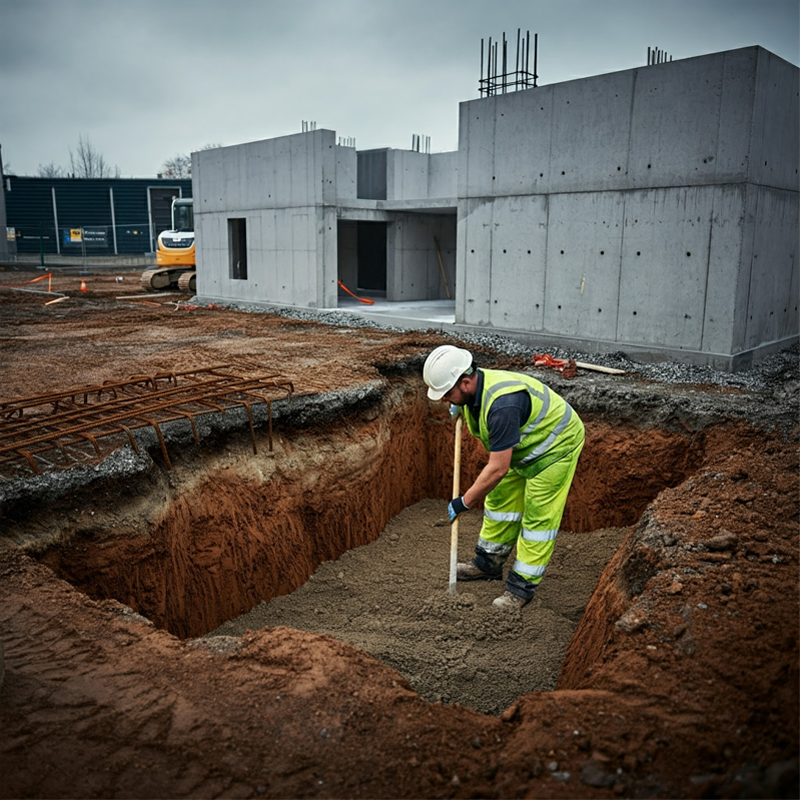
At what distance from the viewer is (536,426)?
5.17 metres

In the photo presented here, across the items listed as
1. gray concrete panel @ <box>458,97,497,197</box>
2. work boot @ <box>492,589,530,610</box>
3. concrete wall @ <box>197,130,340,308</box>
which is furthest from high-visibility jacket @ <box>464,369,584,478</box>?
concrete wall @ <box>197,130,340,308</box>

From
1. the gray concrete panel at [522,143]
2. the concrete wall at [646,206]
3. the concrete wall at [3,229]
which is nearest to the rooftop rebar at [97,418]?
the concrete wall at [646,206]

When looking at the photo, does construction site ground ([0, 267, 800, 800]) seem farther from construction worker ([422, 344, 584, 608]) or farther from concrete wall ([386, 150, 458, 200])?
concrete wall ([386, 150, 458, 200])

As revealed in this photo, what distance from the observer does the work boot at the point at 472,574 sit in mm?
6117

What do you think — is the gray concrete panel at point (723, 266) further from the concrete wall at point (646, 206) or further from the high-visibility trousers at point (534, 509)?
the high-visibility trousers at point (534, 509)

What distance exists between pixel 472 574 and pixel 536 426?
1.74 m

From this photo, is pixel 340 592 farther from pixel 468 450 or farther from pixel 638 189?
pixel 638 189

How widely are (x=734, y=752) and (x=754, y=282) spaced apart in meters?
8.82

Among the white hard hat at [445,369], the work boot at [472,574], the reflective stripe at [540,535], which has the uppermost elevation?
the white hard hat at [445,369]

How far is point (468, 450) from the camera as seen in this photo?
8516 millimetres

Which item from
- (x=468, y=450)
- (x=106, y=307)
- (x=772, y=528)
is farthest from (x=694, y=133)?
(x=106, y=307)

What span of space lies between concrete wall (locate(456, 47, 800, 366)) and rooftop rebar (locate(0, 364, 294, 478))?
563 centimetres

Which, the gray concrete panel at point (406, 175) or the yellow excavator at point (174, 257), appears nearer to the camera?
the gray concrete panel at point (406, 175)

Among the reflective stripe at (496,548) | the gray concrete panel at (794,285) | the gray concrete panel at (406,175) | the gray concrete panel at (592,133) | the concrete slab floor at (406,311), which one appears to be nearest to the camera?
the reflective stripe at (496,548)
